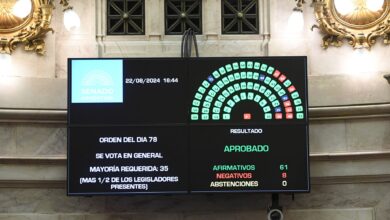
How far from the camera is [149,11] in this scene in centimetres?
778

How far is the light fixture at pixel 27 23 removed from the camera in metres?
7.45

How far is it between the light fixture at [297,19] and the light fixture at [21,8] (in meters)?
2.89

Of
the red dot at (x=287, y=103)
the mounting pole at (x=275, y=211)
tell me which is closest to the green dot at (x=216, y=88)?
the red dot at (x=287, y=103)

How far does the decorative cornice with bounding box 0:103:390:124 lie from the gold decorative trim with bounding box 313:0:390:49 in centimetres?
71

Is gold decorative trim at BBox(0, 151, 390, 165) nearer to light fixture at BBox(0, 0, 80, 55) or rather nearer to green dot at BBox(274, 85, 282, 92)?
green dot at BBox(274, 85, 282, 92)

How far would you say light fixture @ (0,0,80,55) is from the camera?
7.45 metres

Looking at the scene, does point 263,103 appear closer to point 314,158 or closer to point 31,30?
point 314,158

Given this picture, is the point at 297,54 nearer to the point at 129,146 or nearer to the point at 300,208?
the point at 300,208

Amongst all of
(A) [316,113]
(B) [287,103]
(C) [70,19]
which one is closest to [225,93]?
(B) [287,103]

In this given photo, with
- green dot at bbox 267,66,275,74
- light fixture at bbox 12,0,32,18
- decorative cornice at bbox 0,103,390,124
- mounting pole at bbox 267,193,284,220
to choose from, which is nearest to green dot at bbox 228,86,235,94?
green dot at bbox 267,66,275,74

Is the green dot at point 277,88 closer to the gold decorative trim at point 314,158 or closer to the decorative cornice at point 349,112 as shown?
the decorative cornice at point 349,112

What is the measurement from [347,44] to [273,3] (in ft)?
3.11

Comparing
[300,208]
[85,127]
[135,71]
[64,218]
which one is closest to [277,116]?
[300,208]

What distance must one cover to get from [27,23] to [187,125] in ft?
7.02
